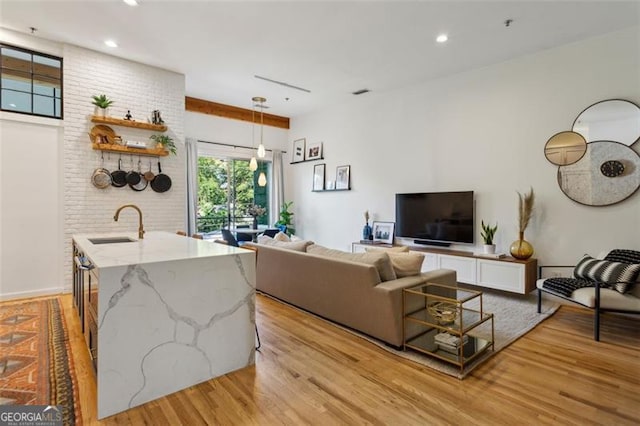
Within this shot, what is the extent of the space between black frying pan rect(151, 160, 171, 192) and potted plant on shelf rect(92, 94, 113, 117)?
1026 mm

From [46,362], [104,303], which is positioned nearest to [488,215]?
[104,303]

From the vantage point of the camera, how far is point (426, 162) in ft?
17.7

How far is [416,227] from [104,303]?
4.49 meters

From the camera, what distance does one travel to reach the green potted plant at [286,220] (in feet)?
24.0

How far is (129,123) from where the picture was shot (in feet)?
15.6

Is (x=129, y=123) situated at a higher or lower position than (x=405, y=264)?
higher

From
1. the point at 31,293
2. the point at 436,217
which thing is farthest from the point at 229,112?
the point at 436,217

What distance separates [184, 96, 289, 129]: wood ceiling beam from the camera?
644 cm

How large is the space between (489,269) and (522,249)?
47 cm

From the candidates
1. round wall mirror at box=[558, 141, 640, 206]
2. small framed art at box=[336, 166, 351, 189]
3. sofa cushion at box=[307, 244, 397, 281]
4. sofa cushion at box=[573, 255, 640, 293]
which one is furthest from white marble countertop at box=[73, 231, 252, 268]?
small framed art at box=[336, 166, 351, 189]

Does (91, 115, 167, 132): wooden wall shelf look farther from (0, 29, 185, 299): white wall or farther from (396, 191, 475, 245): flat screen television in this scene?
(396, 191, 475, 245): flat screen television

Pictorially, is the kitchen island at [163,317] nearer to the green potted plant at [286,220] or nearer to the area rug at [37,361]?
the area rug at [37,361]

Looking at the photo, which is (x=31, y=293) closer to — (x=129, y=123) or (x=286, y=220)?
(x=129, y=123)

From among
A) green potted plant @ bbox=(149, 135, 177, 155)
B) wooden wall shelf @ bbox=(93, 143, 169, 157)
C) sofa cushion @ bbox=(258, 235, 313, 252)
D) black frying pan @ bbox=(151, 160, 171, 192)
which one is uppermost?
green potted plant @ bbox=(149, 135, 177, 155)
